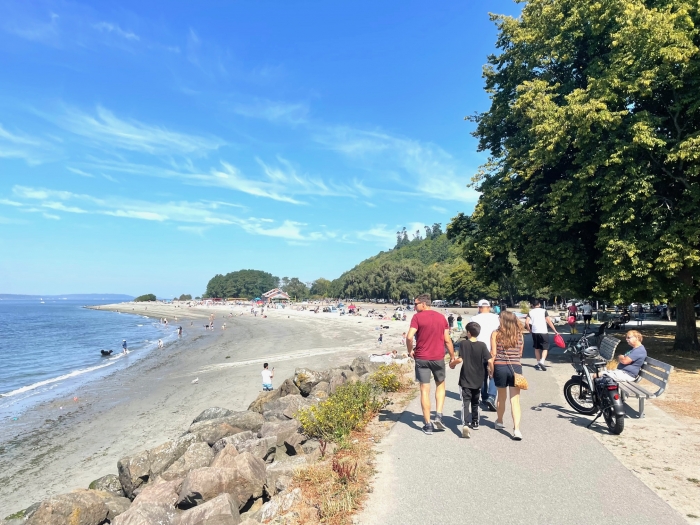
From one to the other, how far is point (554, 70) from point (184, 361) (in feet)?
94.3

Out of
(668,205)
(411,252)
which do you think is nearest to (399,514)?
(668,205)

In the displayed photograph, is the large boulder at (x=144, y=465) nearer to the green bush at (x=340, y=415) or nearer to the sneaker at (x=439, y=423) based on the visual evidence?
the green bush at (x=340, y=415)

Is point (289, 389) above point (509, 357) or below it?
below

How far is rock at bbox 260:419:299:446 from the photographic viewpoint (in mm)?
7790

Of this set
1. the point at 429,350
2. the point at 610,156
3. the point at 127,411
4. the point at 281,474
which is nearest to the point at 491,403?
the point at 429,350

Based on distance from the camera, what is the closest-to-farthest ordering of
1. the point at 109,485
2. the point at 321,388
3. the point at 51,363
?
the point at 109,485 → the point at 321,388 → the point at 51,363

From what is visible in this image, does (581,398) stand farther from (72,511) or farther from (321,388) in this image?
(72,511)

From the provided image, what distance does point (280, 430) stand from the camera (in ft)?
26.1

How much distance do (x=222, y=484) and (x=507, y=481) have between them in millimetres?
3628

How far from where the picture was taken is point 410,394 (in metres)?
9.51

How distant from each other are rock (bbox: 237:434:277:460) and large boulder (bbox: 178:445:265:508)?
146cm

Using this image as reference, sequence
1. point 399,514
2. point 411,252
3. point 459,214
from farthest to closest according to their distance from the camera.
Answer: point 411,252 → point 459,214 → point 399,514

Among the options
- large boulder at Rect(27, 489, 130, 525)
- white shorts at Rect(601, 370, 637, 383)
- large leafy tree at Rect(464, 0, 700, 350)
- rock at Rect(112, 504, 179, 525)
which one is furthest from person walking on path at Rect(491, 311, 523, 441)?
large leafy tree at Rect(464, 0, 700, 350)

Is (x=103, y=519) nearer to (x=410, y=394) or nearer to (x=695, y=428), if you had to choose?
(x=410, y=394)
